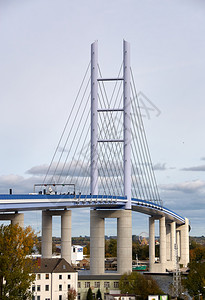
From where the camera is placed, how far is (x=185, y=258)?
536ft

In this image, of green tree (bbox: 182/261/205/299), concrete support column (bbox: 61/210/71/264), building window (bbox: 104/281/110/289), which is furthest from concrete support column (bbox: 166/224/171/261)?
green tree (bbox: 182/261/205/299)

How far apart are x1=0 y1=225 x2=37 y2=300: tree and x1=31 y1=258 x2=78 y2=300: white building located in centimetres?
1910

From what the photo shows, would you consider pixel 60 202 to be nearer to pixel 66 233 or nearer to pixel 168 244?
pixel 66 233

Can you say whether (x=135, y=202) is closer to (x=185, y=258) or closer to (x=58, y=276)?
(x=58, y=276)

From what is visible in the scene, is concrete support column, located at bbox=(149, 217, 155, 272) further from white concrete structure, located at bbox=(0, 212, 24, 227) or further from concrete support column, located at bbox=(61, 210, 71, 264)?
white concrete structure, located at bbox=(0, 212, 24, 227)

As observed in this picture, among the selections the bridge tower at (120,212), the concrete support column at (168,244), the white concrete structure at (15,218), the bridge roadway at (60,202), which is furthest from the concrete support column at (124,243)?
the concrete support column at (168,244)

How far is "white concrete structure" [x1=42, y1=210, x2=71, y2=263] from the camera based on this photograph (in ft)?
300

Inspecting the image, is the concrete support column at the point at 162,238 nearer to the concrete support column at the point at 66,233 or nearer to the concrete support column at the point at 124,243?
the concrete support column at the point at 124,243

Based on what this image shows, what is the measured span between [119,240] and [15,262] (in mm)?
41249

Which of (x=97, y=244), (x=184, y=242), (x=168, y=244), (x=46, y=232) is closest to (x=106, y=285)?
(x=97, y=244)

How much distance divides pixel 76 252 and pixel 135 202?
96510mm

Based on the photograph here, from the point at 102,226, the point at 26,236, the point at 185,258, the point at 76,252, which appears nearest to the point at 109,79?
the point at 102,226

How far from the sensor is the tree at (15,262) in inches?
2250

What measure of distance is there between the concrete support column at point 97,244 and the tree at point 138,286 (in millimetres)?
5510
